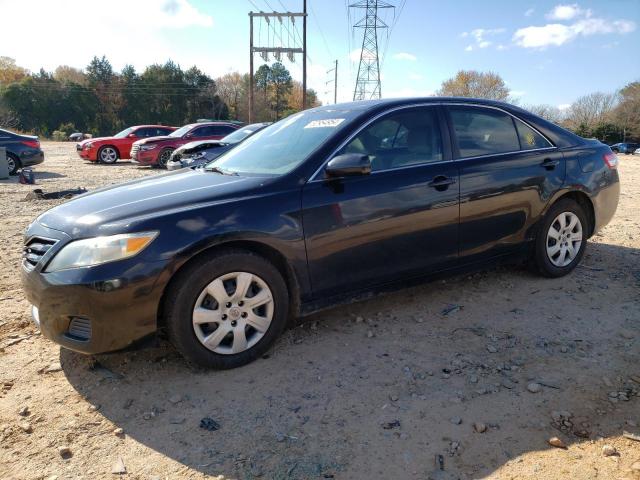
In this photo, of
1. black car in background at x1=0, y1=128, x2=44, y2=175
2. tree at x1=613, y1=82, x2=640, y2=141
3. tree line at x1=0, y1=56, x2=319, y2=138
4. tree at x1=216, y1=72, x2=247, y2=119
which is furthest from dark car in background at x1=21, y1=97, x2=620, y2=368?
tree at x1=216, y1=72, x2=247, y2=119

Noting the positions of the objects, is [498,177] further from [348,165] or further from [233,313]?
[233,313]

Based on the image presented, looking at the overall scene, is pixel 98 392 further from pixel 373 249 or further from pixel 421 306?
pixel 421 306

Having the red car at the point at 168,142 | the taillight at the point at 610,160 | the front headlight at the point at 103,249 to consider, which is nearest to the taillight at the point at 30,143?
the red car at the point at 168,142

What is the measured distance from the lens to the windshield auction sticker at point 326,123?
3.55m

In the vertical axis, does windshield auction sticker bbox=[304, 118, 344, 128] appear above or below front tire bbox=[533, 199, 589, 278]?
above

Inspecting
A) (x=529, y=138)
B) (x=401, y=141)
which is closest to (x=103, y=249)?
(x=401, y=141)

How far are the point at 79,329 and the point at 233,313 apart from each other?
879 mm

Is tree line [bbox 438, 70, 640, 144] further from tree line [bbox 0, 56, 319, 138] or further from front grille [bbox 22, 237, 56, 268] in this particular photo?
front grille [bbox 22, 237, 56, 268]

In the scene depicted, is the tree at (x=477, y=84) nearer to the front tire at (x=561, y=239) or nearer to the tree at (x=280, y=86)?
the tree at (x=280, y=86)

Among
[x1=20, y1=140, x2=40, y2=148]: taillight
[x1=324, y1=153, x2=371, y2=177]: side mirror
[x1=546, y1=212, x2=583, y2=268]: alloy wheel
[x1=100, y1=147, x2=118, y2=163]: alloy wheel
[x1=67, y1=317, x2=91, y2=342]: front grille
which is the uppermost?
[x1=20, y1=140, x2=40, y2=148]: taillight

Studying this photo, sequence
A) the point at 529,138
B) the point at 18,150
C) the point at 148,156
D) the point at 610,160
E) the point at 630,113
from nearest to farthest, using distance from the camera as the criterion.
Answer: the point at 529,138
the point at 610,160
the point at 18,150
the point at 148,156
the point at 630,113

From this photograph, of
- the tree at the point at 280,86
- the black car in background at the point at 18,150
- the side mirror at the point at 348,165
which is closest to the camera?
the side mirror at the point at 348,165

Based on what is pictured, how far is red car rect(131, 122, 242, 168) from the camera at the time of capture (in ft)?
52.9

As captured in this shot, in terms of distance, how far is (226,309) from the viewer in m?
2.89
